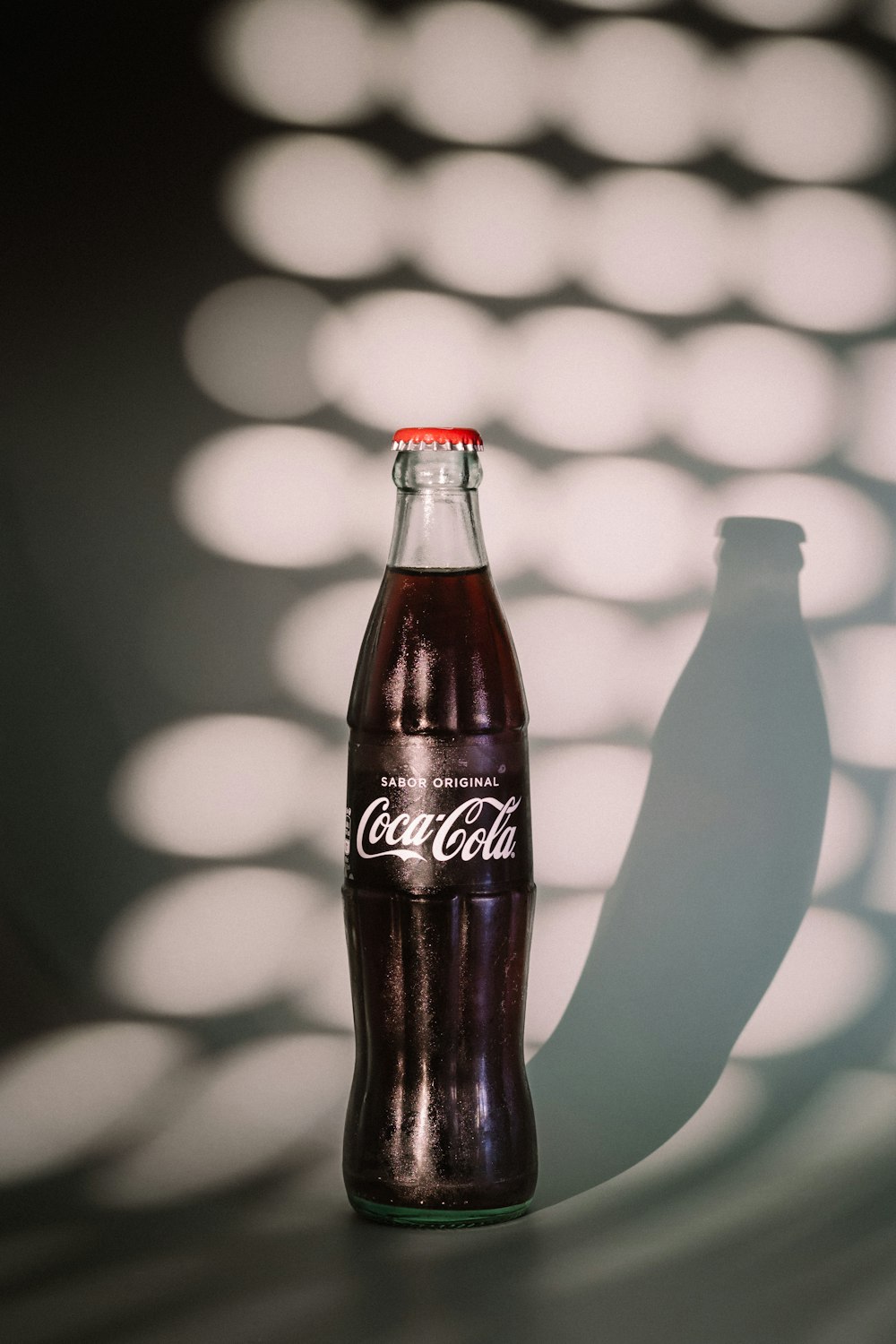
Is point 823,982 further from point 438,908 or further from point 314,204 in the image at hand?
point 314,204

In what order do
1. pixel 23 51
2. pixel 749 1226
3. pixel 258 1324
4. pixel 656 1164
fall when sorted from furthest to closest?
pixel 23 51 → pixel 656 1164 → pixel 749 1226 → pixel 258 1324

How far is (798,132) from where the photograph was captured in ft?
4.64

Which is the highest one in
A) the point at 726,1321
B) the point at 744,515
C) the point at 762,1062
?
the point at 744,515

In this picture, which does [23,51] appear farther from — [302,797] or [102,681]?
[302,797]

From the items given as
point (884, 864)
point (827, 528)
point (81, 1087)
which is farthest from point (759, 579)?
point (81, 1087)

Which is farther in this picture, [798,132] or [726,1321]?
[798,132]

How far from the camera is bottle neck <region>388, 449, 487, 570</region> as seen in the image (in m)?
1.15

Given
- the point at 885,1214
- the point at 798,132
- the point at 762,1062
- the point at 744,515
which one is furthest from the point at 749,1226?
the point at 798,132

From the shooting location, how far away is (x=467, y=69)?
139 centimetres

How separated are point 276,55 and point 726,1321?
1.14m

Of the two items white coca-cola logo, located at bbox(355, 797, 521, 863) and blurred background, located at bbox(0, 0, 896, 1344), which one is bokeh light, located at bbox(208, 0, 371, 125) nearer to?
blurred background, located at bbox(0, 0, 896, 1344)

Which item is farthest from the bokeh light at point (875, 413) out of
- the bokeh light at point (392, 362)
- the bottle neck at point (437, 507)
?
the bottle neck at point (437, 507)

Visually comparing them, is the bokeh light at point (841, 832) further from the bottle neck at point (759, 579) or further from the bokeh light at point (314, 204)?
the bokeh light at point (314, 204)

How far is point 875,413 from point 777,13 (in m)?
0.39
